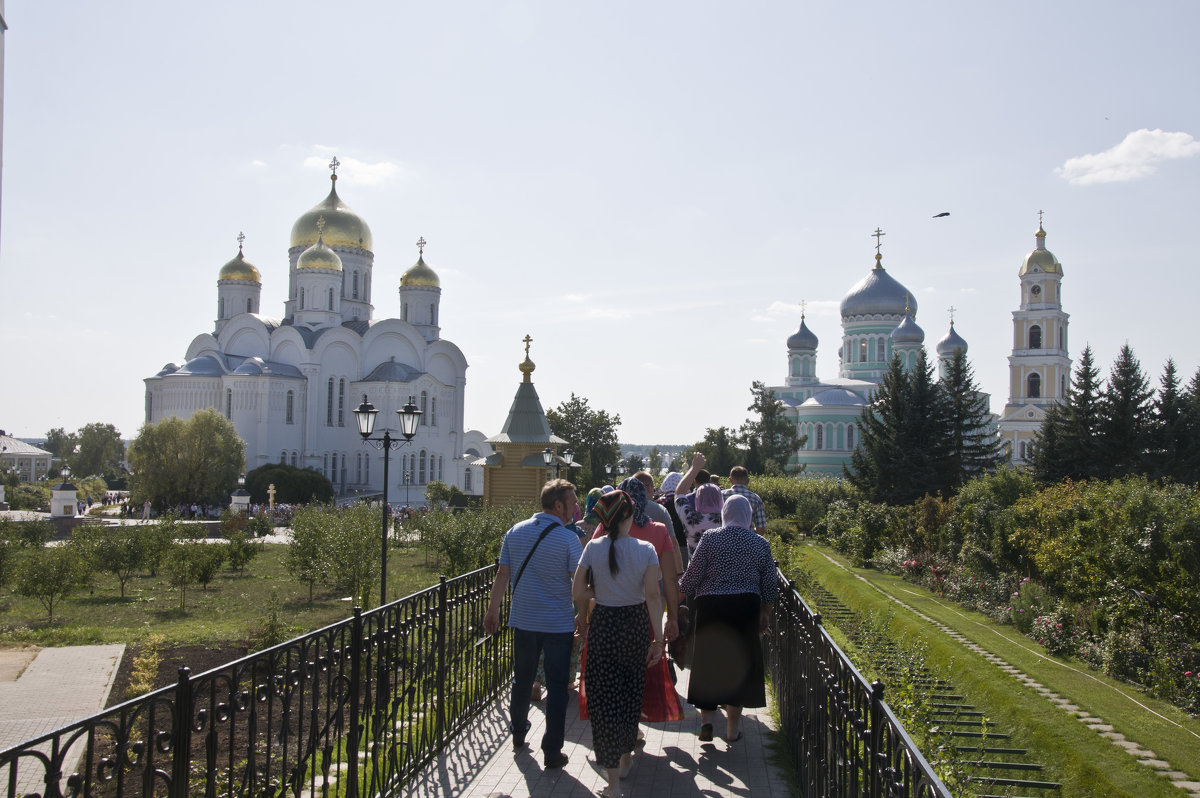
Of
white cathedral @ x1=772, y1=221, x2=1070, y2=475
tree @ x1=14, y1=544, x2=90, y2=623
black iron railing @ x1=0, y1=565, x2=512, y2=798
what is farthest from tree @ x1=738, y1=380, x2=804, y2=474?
black iron railing @ x1=0, y1=565, x2=512, y2=798

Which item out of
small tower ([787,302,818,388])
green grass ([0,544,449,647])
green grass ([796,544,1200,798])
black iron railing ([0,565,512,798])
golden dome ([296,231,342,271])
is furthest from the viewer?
small tower ([787,302,818,388])

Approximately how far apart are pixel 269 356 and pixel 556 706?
43503mm

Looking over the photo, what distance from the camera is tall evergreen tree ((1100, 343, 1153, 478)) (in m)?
28.2

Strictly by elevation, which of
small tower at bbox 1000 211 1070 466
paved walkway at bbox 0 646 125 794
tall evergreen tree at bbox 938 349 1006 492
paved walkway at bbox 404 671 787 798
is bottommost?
paved walkway at bbox 0 646 125 794

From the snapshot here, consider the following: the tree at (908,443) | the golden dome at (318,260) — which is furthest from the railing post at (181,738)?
the golden dome at (318,260)

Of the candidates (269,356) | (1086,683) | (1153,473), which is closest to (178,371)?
(269,356)

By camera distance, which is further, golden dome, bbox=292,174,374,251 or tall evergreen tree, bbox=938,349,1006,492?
golden dome, bbox=292,174,374,251

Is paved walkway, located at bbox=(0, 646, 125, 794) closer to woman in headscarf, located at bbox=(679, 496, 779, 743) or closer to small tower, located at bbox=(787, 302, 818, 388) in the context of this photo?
woman in headscarf, located at bbox=(679, 496, 779, 743)

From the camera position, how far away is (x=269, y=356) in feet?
150

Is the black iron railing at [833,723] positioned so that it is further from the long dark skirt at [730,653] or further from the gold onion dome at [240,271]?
the gold onion dome at [240,271]

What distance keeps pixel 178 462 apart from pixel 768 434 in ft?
90.9

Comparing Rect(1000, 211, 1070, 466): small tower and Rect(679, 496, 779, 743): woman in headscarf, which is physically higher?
Rect(1000, 211, 1070, 466): small tower

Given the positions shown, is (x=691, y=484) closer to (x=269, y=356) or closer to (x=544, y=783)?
(x=544, y=783)

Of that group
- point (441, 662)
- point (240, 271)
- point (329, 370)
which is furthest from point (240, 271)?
point (441, 662)
